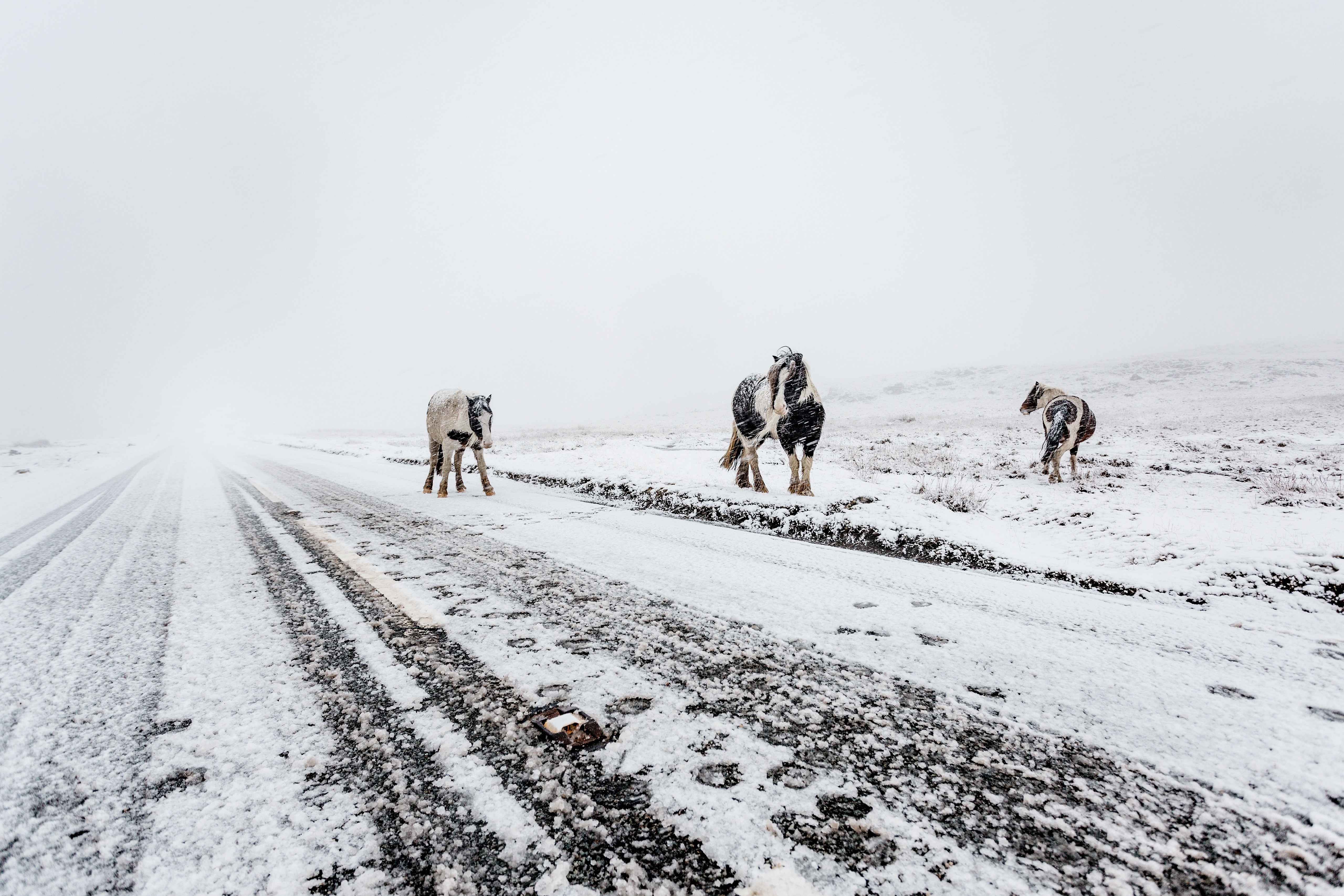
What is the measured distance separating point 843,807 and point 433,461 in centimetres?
870

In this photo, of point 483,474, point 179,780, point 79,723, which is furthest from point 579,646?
point 483,474

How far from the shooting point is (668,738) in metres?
1.62

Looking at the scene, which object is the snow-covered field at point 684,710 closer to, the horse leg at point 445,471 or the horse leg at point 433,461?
the horse leg at point 445,471

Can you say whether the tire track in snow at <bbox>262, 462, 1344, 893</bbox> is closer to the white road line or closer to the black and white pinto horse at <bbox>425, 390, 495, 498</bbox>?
the white road line

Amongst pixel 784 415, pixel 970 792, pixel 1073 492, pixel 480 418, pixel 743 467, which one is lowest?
pixel 1073 492

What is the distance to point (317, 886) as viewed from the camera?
3.61 ft

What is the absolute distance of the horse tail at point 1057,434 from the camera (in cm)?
Result: 927

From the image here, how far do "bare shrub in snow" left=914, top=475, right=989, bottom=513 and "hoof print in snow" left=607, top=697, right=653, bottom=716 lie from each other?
18.4 ft

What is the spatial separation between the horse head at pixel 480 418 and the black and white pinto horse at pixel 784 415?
3971 millimetres

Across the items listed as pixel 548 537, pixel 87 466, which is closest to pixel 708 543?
pixel 548 537

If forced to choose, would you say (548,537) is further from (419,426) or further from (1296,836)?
(419,426)

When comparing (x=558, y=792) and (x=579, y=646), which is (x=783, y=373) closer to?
(x=579, y=646)

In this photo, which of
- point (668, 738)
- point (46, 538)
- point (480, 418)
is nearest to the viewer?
point (668, 738)

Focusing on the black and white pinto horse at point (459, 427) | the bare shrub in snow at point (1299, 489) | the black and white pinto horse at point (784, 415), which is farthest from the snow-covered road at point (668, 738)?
the black and white pinto horse at point (459, 427)
